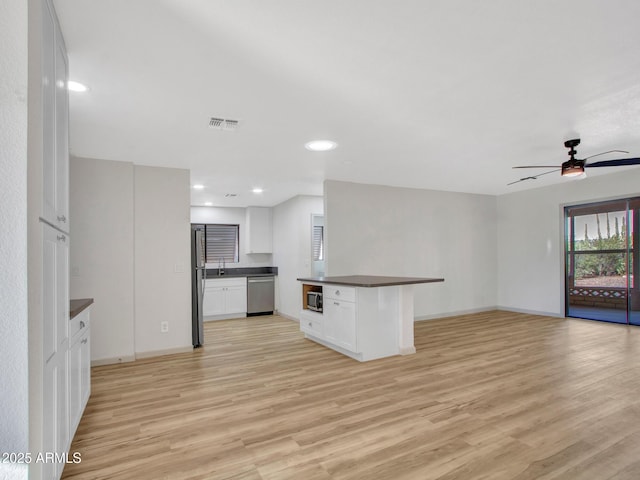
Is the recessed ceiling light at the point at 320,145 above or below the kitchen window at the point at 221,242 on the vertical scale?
above

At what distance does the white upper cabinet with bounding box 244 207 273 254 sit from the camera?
7.74 metres

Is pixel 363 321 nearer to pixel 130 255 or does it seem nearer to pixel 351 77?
pixel 351 77

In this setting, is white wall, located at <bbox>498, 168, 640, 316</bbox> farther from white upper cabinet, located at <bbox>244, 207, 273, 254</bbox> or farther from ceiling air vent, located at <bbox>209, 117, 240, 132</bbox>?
ceiling air vent, located at <bbox>209, 117, 240, 132</bbox>

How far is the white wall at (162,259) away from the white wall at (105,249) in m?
0.12

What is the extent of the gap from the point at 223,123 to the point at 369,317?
8.52ft

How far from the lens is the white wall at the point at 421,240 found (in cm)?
566

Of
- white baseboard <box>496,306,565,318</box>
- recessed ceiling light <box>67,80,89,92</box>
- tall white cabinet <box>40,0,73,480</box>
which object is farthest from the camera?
white baseboard <box>496,306,565,318</box>

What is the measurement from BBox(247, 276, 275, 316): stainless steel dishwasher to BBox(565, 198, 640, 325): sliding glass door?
571cm

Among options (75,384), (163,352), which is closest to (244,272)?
(163,352)

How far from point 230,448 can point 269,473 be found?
15.3 inches

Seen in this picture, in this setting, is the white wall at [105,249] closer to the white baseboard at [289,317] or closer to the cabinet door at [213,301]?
the cabinet door at [213,301]

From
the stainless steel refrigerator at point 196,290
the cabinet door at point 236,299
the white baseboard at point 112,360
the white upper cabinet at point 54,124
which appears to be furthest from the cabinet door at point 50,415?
the cabinet door at point 236,299

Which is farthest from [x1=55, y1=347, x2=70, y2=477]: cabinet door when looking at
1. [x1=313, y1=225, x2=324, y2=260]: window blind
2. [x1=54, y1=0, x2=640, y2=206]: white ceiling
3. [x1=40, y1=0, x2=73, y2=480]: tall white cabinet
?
[x1=313, y1=225, x2=324, y2=260]: window blind

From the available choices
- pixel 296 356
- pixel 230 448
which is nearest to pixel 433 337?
pixel 296 356
